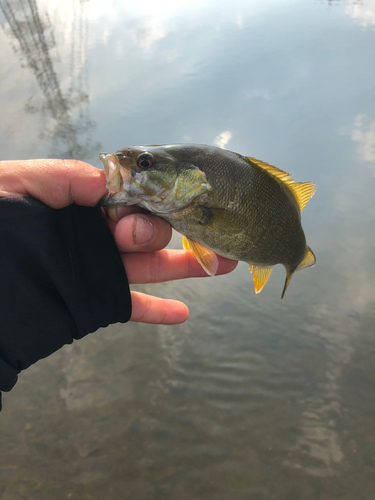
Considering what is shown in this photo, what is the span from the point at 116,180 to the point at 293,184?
1.12 meters

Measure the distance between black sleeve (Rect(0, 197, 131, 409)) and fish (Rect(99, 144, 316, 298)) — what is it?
0.97 ft

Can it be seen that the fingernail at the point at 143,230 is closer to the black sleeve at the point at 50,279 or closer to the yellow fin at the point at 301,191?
the black sleeve at the point at 50,279

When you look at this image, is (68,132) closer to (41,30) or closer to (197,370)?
(197,370)

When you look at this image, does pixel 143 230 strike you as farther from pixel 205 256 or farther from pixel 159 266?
pixel 159 266

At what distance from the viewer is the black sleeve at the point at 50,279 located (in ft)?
6.20

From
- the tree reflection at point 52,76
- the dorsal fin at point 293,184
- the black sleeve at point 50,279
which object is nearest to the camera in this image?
the black sleeve at point 50,279

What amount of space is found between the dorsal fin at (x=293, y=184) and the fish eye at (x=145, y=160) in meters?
0.59

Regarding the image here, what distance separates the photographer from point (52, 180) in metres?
1.91

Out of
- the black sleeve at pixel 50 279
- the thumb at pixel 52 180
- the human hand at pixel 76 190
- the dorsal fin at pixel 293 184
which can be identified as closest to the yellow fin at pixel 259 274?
the dorsal fin at pixel 293 184

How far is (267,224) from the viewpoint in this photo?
1.97 m

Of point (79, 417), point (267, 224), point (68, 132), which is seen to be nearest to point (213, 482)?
point (79, 417)

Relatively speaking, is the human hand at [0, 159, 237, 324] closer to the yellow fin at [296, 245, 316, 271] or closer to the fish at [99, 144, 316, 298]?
the fish at [99, 144, 316, 298]

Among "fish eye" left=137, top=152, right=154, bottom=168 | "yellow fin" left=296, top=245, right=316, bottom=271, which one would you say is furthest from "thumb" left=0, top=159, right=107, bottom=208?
"yellow fin" left=296, top=245, right=316, bottom=271

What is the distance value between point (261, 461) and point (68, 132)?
21.0ft
